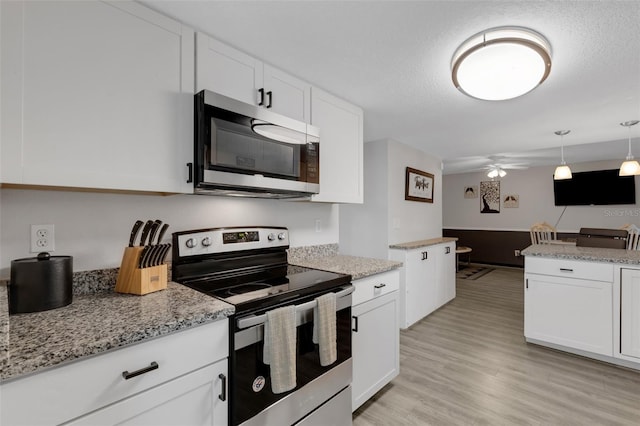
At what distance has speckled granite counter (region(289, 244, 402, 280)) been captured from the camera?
1.85 meters

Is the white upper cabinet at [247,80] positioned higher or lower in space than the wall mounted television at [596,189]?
higher

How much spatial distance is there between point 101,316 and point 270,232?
106cm

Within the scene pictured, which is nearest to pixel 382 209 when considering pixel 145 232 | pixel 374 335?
pixel 374 335

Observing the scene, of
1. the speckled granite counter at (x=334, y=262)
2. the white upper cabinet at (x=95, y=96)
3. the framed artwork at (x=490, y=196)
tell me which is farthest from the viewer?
the framed artwork at (x=490, y=196)

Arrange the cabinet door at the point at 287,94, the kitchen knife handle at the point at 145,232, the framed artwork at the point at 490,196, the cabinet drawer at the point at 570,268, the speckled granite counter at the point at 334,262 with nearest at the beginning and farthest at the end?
the kitchen knife handle at the point at 145,232
the cabinet door at the point at 287,94
the speckled granite counter at the point at 334,262
the cabinet drawer at the point at 570,268
the framed artwork at the point at 490,196

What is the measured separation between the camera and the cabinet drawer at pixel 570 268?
8.11ft

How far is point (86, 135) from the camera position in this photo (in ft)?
3.67

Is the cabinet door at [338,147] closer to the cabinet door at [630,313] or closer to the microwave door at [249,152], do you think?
the microwave door at [249,152]

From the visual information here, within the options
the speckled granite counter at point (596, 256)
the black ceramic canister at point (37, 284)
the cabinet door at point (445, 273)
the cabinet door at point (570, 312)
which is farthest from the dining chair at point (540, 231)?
the black ceramic canister at point (37, 284)

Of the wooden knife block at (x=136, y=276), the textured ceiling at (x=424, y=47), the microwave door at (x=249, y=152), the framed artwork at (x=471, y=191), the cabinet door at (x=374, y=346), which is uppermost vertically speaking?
the textured ceiling at (x=424, y=47)

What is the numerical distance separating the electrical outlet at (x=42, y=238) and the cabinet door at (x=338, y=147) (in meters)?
1.33

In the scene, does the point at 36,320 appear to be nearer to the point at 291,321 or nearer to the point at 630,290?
the point at 291,321

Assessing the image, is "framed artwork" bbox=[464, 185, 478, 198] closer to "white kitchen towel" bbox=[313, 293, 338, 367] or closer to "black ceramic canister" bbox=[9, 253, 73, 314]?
"white kitchen towel" bbox=[313, 293, 338, 367]

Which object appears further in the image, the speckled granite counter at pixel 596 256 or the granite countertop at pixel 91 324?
the speckled granite counter at pixel 596 256
